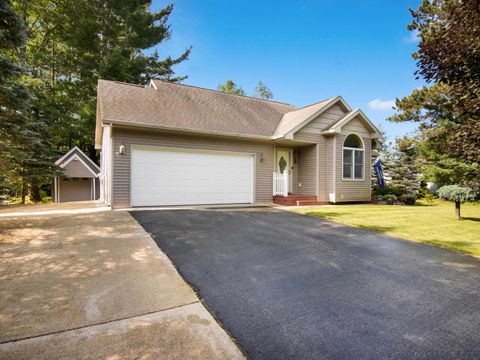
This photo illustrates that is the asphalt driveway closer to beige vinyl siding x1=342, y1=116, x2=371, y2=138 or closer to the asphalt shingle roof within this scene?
the asphalt shingle roof

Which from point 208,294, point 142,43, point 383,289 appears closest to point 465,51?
point 383,289

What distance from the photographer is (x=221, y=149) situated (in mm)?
10461

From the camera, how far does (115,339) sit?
1967mm

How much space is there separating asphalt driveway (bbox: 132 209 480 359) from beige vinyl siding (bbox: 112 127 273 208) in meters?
4.18

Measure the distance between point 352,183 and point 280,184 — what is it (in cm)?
338

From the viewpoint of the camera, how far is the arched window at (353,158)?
11695mm

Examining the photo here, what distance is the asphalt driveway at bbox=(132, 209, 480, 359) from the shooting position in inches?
77.3

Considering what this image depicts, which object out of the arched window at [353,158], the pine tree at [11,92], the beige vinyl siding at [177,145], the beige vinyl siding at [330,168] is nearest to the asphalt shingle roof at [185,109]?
the beige vinyl siding at [177,145]

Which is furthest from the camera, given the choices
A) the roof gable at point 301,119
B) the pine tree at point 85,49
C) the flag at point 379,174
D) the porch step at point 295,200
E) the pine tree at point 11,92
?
the pine tree at point 85,49

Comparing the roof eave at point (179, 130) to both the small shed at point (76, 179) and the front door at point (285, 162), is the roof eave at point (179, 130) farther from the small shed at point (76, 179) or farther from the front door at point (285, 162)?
the small shed at point (76, 179)

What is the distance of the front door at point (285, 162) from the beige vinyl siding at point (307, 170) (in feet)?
1.45

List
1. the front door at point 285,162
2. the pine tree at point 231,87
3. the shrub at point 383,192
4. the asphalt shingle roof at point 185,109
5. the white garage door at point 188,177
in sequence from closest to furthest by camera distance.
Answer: the white garage door at point 188,177, the asphalt shingle roof at point 185,109, the front door at point 285,162, the shrub at point 383,192, the pine tree at point 231,87

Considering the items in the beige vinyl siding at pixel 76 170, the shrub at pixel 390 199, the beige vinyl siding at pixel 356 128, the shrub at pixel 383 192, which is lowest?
the shrub at pixel 390 199

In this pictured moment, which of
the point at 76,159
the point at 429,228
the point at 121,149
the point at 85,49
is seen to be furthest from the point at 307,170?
the point at 85,49
